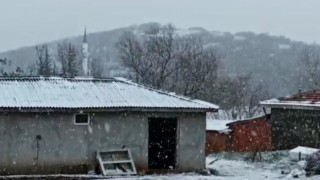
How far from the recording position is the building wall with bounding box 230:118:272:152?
3326cm

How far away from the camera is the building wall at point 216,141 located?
33.6 metres

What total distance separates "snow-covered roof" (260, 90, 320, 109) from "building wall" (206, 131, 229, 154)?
27.8 feet

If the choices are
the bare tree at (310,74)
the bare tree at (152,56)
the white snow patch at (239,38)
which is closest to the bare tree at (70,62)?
the bare tree at (152,56)

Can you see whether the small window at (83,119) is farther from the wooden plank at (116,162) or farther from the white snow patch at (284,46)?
the white snow patch at (284,46)

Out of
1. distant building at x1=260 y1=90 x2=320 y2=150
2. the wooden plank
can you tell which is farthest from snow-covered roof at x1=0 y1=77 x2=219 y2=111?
distant building at x1=260 y1=90 x2=320 y2=150

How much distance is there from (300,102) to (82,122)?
32.7ft

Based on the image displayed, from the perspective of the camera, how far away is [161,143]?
2203 centimetres

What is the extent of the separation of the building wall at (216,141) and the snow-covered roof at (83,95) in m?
13.8

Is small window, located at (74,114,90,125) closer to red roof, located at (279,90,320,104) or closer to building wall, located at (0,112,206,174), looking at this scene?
building wall, located at (0,112,206,174)

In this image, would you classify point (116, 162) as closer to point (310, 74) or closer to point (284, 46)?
point (310, 74)

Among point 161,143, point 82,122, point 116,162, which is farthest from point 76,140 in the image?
point 161,143

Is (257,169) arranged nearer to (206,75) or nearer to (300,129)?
(300,129)

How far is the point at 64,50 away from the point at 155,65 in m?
20.5

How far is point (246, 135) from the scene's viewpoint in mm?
33531
